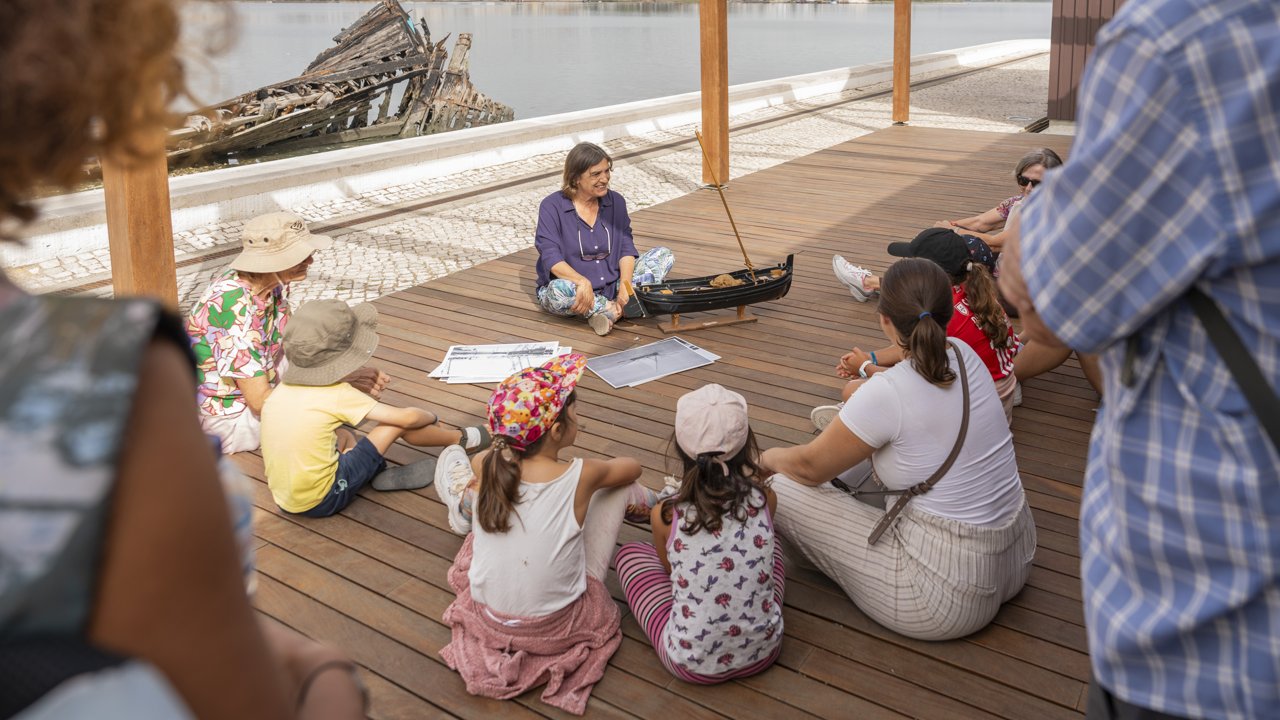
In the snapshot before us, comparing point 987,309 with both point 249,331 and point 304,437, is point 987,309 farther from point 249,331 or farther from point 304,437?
point 249,331

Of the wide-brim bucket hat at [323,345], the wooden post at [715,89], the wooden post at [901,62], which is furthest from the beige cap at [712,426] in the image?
the wooden post at [901,62]

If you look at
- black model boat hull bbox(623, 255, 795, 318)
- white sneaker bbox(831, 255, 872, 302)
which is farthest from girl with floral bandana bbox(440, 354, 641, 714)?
white sneaker bbox(831, 255, 872, 302)

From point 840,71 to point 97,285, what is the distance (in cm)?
1229

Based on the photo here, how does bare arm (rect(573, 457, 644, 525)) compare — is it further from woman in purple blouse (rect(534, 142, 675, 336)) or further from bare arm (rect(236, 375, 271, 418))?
woman in purple blouse (rect(534, 142, 675, 336))

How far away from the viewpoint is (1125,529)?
3.60ft

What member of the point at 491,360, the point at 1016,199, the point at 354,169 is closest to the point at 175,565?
the point at 491,360

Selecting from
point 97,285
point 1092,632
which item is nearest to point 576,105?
point 97,285

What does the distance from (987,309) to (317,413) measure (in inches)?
85.8

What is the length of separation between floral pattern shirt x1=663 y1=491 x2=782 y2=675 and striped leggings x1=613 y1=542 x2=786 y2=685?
35 millimetres

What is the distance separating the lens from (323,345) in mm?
3125

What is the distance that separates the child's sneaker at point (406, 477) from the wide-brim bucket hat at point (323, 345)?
0.40 m

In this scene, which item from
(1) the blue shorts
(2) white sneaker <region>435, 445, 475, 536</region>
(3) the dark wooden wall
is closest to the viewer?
(2) white sneaker <region>435, 445, 475, 536</region>

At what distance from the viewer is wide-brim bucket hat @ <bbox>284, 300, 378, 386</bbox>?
311cm

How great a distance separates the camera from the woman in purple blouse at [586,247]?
4910mm
